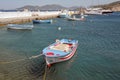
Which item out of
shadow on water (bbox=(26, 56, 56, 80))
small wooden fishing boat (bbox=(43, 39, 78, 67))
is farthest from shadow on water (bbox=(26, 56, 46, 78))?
small wooden fishing boat (bbox=(43, 39, 78, 67))

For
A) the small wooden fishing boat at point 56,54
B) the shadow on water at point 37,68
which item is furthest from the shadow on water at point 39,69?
the small wooden fishing boat at point 56,54

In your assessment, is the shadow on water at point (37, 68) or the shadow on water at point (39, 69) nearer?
the shadow on water at point (39, 69)

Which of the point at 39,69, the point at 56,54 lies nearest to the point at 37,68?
the point at 39,69

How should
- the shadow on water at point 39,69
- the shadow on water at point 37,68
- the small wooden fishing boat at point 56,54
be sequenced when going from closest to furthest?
the shadow on water at point 39,69
the shadow on water at point 37,68
the small wooden fishing boat at point 56,54

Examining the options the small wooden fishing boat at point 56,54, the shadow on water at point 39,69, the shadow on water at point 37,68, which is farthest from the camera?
the small wooden fishing boat at point 56,54

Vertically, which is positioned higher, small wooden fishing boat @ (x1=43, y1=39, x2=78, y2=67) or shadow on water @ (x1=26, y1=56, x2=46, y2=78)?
small wooden fishing boat @ (x1=43, y1=39, x2=78, y2=67)

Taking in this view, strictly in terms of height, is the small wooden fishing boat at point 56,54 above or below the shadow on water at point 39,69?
above

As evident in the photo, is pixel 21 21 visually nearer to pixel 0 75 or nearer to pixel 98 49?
pixel 98 49

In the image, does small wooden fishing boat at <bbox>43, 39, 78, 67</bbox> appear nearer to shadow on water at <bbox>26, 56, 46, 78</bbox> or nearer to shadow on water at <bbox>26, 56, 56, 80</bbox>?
shadow on water at <bbox>26, 56, 56, 80</bbox>

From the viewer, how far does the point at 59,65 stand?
17734mm

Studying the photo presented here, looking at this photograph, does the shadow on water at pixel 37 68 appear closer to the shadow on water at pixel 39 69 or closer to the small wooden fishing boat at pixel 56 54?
the shadow on water at pixel 39 69

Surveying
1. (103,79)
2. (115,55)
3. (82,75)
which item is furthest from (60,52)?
(115,55)

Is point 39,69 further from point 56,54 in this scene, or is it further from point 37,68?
point 56,54

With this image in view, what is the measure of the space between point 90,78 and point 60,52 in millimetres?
4486
